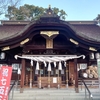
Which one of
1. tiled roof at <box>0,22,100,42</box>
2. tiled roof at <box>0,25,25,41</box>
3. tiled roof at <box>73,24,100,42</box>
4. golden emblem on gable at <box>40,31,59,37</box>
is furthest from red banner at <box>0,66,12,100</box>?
tiled roof at <box>73,24,100,42</box>

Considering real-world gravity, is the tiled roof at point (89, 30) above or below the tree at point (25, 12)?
below

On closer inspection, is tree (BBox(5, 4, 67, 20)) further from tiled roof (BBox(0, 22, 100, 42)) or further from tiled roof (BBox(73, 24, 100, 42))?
tiled roof (BBox(73, 24, 100, 42))

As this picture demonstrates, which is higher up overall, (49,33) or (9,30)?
(9,30)

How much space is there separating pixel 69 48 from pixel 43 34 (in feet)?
5.14

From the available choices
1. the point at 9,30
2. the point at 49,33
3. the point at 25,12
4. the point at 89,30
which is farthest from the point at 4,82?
the point at 25,12

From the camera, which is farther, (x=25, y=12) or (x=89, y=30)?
(x=25, y=12)

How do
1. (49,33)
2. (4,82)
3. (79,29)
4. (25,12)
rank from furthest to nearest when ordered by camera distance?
(25,12)
(79,29)
(49,33)
(4,82)

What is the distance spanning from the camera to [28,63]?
30.7 ft

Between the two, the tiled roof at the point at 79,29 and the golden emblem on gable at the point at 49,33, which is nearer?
the golden emblem on gable at the point at 49,33

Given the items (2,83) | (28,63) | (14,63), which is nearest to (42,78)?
(28,63)

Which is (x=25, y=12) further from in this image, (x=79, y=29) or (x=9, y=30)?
(x=79, y=29)

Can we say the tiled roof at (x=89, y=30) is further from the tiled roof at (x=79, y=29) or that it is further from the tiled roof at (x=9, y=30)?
the tiled roof at (x=9, y=30)

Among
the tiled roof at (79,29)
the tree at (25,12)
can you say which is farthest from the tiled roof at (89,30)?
the tree at (25,12)

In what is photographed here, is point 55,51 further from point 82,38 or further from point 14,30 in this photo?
point 14,30
